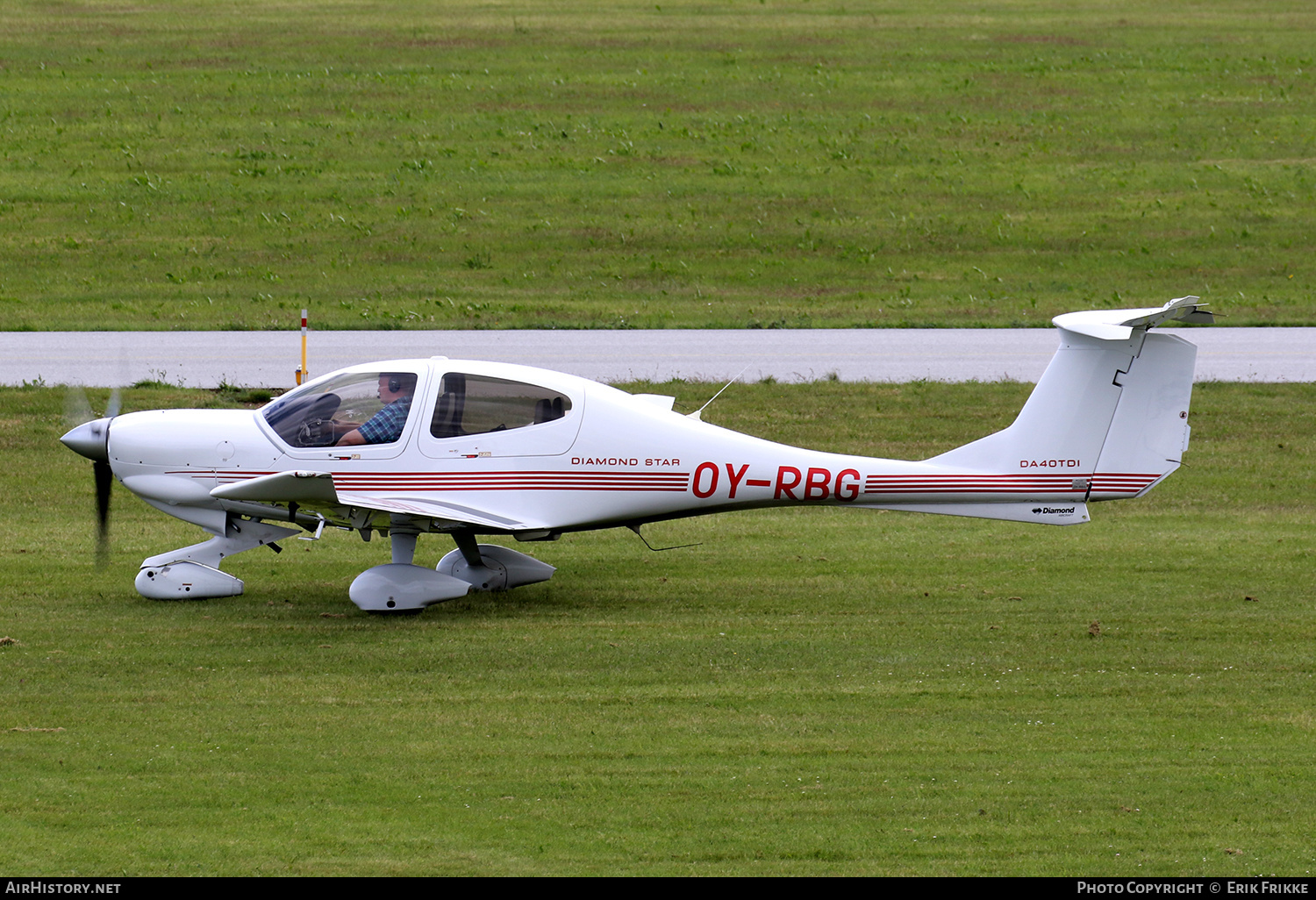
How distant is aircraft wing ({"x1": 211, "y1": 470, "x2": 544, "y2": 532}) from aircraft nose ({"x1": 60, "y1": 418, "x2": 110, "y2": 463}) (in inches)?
45.2

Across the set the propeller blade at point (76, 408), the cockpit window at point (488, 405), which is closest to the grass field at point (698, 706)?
the propeller blade at point (76, 408)

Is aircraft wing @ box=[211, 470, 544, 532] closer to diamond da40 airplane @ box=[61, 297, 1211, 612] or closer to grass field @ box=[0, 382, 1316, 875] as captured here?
diamond da40 airplane @ box=[61, 297, 1211, 612]

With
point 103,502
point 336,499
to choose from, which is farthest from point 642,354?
point 336,499

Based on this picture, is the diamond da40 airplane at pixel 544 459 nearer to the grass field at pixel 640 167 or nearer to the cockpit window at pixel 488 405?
the cockpit window at pixel 488 405

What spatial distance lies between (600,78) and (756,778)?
34354mm

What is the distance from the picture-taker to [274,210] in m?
32.0

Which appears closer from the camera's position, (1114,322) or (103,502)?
(1114,322)

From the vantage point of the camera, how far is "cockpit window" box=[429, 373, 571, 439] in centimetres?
1232

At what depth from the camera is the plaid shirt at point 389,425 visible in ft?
40.4

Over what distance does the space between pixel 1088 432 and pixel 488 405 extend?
497cm

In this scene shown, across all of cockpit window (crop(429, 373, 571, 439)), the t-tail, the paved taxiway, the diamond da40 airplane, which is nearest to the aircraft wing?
the diamond da40 airplane

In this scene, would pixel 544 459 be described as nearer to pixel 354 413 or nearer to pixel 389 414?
pixel 389 414

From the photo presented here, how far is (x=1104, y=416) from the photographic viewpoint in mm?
11898
